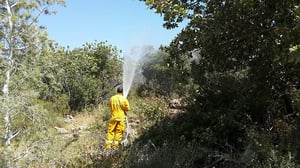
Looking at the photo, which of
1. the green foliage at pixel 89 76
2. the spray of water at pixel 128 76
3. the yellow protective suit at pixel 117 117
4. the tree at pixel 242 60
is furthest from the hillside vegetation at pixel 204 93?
the green foliage at pixel 89 76

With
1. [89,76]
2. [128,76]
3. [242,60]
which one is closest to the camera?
[242,60]

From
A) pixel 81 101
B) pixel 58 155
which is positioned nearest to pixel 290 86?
pixel 58 155

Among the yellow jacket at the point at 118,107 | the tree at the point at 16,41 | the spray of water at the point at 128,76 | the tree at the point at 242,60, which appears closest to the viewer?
the tree at the point at 242,60

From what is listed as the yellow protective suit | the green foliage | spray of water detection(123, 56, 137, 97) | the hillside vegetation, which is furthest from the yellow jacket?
the green foliage

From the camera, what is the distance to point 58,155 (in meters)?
7.28

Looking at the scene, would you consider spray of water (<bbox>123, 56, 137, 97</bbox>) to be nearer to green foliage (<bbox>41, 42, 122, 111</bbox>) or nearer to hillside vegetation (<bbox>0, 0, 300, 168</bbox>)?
hillside vegetation (<bbox>0, 0, 300, 168</bbox>)

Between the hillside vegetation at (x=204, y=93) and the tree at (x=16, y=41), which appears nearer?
the hillside vegetation at (x=204, y=93)

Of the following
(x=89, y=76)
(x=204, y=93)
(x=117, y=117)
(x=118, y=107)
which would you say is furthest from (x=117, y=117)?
(x=89, y=76)

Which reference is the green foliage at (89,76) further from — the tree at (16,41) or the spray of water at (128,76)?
the tree at (16,41)

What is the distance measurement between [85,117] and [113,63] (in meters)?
5.85

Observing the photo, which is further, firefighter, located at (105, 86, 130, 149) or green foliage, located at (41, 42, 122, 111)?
green foliage, located at (41, 42, 122, 111)

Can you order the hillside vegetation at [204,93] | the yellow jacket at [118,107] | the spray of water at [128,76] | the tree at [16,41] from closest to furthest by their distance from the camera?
1. the hillside vegetation at [204,93]
2. the tree at [16,41]
3. the yellow jacket at [118,107]
4. the spray of water at [128,76]

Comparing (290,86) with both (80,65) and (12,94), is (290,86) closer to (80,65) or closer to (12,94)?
(12,94)

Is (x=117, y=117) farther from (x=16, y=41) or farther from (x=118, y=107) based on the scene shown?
(x=16, y=41)
